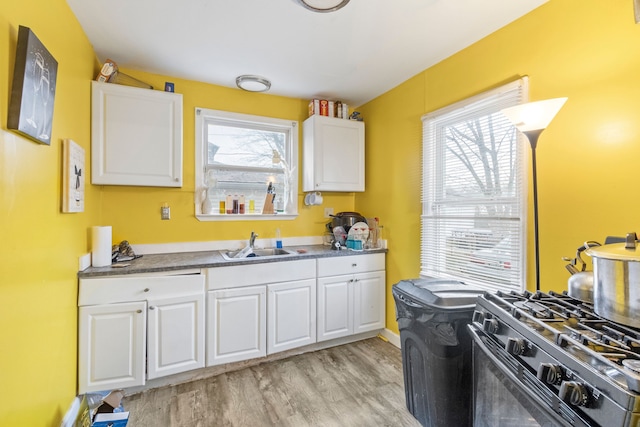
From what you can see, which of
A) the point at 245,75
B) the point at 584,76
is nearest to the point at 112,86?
the point at 245,75

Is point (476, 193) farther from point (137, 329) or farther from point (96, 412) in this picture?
point (96, 412)

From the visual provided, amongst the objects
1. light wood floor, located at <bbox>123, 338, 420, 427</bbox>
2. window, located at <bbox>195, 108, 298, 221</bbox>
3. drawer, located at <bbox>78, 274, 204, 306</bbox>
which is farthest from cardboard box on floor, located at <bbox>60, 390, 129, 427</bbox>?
window, located at <bbox>195, 108, 298, 221</bbox>

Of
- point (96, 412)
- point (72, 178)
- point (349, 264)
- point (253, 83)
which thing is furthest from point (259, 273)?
point (253, 83)

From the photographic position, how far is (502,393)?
3.06ft

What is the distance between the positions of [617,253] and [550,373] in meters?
0.41

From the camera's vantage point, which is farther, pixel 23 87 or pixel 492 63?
pixel 492 63

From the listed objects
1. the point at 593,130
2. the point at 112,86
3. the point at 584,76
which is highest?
the point at 112,86

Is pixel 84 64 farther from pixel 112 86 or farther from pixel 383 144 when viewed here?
pixel 383 144

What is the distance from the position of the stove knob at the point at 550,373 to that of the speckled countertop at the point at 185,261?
197 cm

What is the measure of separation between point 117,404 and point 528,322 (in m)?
2.16

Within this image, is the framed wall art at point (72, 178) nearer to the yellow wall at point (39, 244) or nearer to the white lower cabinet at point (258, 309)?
the yellow wall at point (39, 244)

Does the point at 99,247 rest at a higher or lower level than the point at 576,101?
lower

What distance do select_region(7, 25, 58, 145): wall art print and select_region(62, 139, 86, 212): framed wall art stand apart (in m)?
0.32

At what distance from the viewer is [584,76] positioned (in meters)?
1.52
